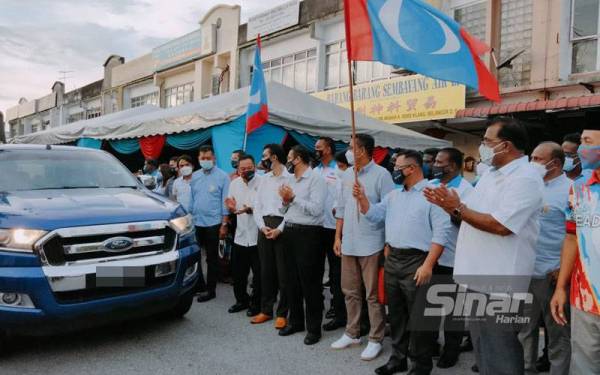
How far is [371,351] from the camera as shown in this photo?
3.97 meters

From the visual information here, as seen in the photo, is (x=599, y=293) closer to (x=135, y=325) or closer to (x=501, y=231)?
(x=501, y=231)

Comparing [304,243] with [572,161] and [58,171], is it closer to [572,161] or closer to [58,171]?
[572,161]

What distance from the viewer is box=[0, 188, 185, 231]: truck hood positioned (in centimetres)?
363

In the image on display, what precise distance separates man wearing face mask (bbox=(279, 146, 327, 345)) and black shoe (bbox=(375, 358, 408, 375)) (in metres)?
0.83

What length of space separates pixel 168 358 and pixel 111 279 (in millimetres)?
809

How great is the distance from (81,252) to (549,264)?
3.49 meters

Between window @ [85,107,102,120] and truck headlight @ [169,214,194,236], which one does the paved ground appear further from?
window @ [85,107,102,120]

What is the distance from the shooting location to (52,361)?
3781 mm

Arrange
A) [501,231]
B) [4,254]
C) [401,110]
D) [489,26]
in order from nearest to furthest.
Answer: [501,231], [4,254], [489,26], [401,110]

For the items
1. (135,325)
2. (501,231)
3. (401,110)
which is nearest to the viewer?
(501,231)

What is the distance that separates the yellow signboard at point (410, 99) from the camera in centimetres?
1226

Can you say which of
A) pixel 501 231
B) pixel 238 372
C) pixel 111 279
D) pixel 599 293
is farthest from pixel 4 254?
pixel 599 293

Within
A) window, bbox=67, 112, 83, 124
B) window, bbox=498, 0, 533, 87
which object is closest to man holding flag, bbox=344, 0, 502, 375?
window, bbox=498, 0, 533, 87

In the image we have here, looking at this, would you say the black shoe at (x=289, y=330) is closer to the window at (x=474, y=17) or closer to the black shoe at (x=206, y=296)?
the black shoe at (x=206, y=296)
